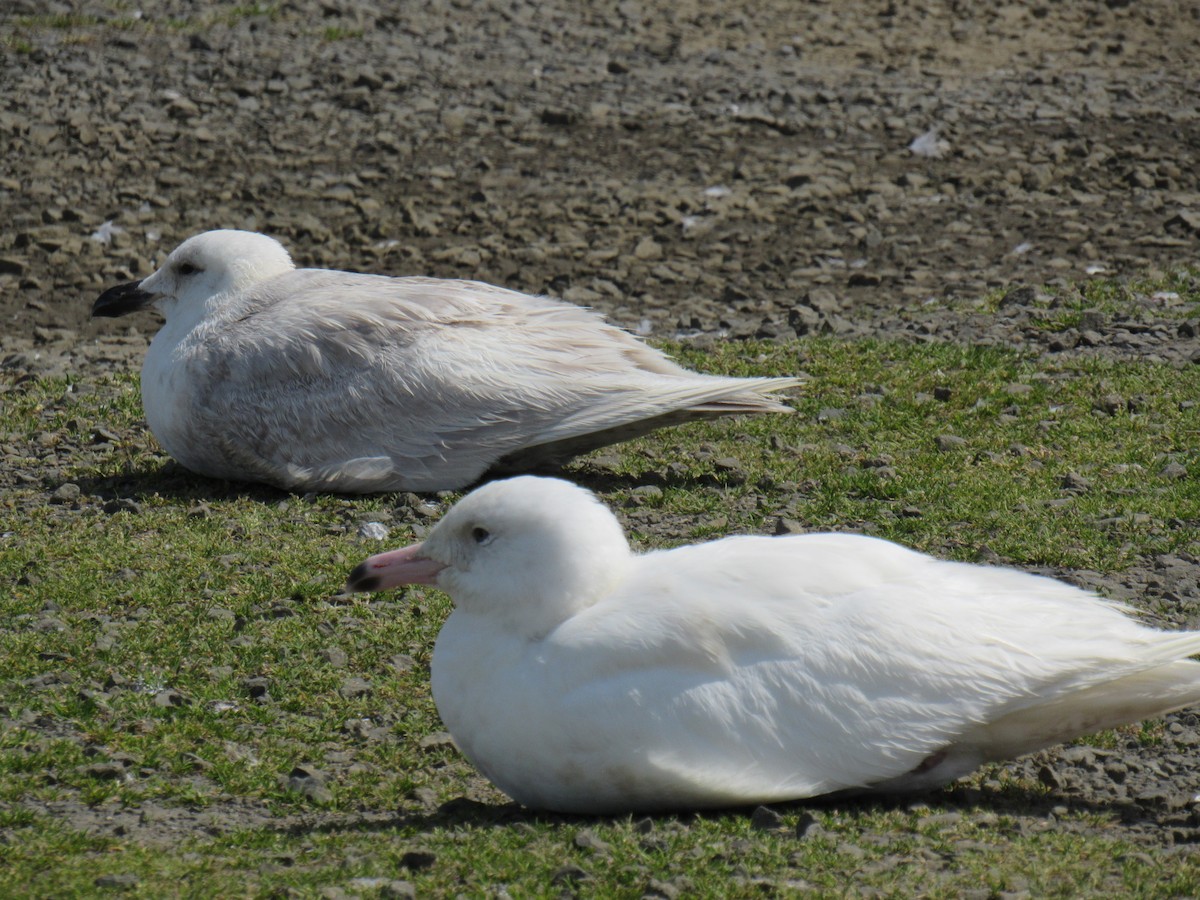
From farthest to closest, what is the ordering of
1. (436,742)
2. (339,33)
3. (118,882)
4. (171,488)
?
(339,33) → (171,488) → (436,742) → (118,882)

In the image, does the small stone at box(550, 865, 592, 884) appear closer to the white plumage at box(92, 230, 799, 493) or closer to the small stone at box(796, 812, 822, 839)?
the small stone at box(796, 812, 822, 839)

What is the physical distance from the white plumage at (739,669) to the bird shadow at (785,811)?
52 millimetres

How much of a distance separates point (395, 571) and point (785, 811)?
1374 mm

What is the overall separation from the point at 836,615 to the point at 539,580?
84 centimetres

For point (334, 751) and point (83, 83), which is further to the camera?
point (83, 83)

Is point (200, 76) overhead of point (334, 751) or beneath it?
overhead

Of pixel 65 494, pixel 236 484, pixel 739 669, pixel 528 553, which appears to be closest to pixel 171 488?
pixel 236 484

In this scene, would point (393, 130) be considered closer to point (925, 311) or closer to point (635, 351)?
point (925, 311)

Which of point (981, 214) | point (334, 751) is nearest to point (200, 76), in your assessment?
point (981, 214)

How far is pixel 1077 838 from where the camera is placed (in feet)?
14.8

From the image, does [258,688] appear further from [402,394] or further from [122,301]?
[122,301]

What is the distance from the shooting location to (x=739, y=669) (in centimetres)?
460

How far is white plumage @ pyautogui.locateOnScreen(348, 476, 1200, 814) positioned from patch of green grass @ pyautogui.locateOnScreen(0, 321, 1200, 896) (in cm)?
17

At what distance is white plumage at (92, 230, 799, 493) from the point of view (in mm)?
7934
